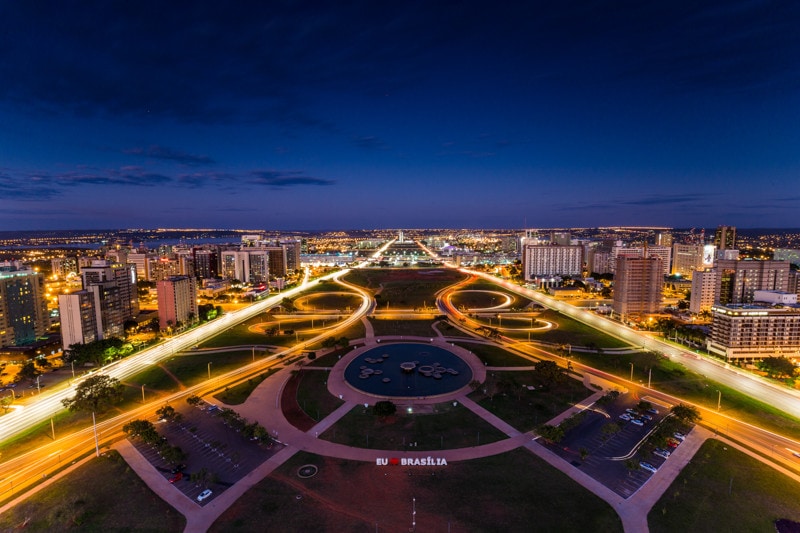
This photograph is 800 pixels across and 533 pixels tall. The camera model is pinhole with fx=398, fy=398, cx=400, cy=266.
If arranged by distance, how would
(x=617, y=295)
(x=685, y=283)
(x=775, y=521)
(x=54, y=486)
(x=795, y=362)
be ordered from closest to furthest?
(x=775, y=521) → (x=54, y=486) → (x=795, y=362) → (x=617, y=295) → (x=685, y=283)

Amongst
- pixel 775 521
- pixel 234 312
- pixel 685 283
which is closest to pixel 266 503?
pixel 775 521

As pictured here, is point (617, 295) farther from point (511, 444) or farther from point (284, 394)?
point (284, 394)

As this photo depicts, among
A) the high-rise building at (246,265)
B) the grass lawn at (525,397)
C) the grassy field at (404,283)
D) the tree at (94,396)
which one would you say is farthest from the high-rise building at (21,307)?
the grass lawn at (525,397)

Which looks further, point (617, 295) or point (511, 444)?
point (617, 295)

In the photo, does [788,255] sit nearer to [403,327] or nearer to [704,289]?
[704,289]

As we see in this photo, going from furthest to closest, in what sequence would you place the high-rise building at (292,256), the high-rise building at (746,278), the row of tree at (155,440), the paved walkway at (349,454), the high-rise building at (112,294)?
the high-rise building at (292,256), the high-rise building at (746,278), the high-rise building at (112,294), the row of tree at (155,440), the paved walkway at (349,454)

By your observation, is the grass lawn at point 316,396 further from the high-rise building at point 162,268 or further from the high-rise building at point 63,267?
the high-rise building at point 63,267
